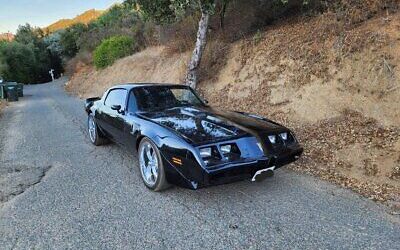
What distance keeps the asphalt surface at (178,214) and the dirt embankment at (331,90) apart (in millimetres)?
712

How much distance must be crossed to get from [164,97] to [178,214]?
237cm

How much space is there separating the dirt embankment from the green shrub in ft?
41.4

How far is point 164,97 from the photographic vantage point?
574cm

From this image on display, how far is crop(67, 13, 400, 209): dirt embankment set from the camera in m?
5.16

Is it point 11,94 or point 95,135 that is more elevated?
point 11,94

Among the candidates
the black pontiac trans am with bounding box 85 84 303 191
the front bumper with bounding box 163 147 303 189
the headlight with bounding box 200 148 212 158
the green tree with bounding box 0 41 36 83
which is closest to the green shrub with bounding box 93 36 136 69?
the black pontiac trans am with bounding box 85 84 303 191

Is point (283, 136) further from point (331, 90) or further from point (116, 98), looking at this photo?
point (331, 90)

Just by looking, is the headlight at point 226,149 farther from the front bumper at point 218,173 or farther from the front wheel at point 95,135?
the front wheel at point 95,135

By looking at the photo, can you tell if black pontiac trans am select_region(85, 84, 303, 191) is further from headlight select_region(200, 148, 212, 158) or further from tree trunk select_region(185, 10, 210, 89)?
tree trunk select_region(185, 10, 210, 89)

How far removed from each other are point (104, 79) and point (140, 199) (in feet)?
58.6

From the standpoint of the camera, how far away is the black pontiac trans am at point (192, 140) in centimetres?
391

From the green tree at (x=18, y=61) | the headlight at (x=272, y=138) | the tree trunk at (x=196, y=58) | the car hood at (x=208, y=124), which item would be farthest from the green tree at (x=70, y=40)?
the headlight at (x=272, y=138)

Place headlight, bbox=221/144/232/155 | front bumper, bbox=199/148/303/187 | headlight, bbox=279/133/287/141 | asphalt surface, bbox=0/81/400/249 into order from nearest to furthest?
asphalt surface, bbox=0/81/400/249 → front bumper, bbox=199/148/303/187 → headlight, bbox=221/144/232/155 → headlight, bbox=279/133/287/141

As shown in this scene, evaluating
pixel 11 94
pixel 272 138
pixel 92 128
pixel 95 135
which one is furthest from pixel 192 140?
pixel 11 94
